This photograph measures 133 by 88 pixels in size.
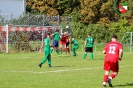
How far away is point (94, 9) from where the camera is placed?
69562 millimetres

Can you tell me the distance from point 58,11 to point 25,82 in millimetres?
55605

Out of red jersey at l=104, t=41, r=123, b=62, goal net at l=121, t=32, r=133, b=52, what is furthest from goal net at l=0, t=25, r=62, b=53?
red jersey at l=104, t=41, r=123, b=62

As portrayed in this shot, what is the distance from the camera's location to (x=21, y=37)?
4519 centimetres

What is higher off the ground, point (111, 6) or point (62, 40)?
point (111, 6)

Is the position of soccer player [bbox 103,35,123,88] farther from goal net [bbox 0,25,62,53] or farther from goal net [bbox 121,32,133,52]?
goal net [bbox 121,32,133,52]

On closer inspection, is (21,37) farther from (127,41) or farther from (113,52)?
(113,52)

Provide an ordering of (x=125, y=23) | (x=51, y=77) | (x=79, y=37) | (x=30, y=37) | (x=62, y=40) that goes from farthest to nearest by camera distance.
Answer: (x=125, y=23) → (x=79, y=37) → (x=30, y=37) → (x=62, y=40) → (x=51, y=77)

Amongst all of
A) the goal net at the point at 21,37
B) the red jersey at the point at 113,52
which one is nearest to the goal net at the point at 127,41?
the goal net at the point at 21,37

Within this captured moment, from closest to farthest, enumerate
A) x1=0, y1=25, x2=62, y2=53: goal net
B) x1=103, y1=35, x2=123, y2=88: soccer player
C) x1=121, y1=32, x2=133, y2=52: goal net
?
x1=103, y1=35, x2=123, y2=88: soccer player
x1=0, y1=25, x2=62, y2=53: goal net
x1=121, y1=32, x2=133, y2=52: goal net

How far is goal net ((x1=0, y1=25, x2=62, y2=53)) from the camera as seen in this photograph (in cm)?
4431

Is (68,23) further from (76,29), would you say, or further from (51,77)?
(51,77)

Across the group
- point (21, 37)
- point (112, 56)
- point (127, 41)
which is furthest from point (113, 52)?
point (127, 41)

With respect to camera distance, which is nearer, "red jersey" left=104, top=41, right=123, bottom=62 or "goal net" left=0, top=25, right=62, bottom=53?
"red jersey" left=104, top=41, right=123, bottom=62

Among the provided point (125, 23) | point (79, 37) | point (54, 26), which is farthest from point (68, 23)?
point (125, 23)
